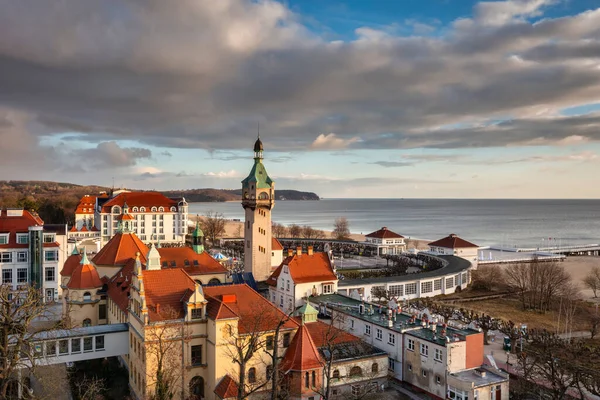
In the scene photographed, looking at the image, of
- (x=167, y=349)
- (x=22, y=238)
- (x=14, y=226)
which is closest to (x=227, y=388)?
(x=167, y=349)

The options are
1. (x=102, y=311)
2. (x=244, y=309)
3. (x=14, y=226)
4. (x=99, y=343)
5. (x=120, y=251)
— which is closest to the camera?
(x=244, y=309)

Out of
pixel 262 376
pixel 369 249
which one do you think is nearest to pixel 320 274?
pixel 262 376

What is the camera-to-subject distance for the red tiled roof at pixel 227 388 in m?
29.6

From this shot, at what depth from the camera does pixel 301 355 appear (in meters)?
31.0

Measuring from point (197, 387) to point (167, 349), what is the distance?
3780 millimetres

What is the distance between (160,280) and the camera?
3328 cm

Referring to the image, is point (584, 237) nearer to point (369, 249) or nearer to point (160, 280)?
point (369, 249)

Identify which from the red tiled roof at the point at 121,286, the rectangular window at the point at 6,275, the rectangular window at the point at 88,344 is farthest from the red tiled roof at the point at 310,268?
the rectangular window at the point at 6,275

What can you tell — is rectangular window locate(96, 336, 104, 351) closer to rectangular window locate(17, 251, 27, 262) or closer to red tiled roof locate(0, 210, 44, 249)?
rectangular window locate(17, 251, 27, 262)

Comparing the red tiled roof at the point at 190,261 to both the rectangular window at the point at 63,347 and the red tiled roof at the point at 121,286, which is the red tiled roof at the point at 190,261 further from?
the rectangular window at the point at 63,347

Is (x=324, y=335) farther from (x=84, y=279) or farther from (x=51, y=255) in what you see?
(x=51, y=255)

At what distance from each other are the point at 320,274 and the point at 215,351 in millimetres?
19925

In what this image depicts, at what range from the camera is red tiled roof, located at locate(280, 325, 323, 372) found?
3083 centimetres

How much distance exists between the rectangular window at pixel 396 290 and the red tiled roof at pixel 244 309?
28284 millimetres
